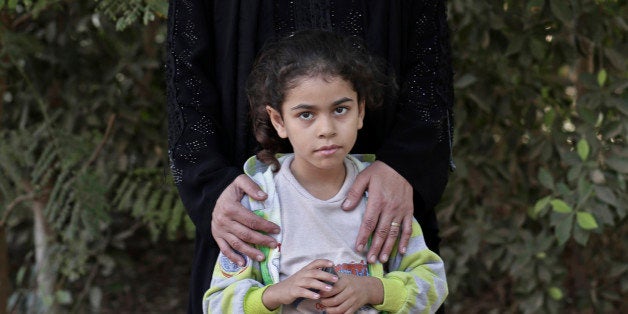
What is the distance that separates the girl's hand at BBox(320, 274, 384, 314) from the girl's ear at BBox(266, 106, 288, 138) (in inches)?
12.7

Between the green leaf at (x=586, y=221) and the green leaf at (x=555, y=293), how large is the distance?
50 centimetres

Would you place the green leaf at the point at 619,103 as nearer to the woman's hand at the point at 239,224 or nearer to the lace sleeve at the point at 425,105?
the lace sleeve at the point at 425,105

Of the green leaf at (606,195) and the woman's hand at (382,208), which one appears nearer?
the woman's hand at (382,208)

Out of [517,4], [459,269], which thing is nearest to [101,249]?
[459,269]

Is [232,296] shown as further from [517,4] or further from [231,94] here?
[517,4]

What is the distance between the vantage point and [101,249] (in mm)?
3984

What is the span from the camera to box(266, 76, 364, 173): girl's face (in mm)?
1750

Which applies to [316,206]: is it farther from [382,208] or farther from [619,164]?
[619,164]

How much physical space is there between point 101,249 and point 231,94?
2170mm

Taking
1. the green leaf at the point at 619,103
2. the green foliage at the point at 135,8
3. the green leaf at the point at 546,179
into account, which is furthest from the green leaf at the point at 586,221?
the green foliage at the point at 135,8

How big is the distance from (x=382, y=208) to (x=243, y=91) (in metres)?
0.42

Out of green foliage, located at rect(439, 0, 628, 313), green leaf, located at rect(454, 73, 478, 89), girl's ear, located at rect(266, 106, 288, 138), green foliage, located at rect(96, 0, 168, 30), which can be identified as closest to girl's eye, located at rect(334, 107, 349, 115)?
girl's ear, located at rect(266, 106, 288, 138)

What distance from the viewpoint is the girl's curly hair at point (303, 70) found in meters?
1.79

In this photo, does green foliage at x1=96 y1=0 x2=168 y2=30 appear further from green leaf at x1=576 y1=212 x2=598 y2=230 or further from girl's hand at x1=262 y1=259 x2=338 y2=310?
green leaf at x1=576 y1=212 x2=598 y2=230
